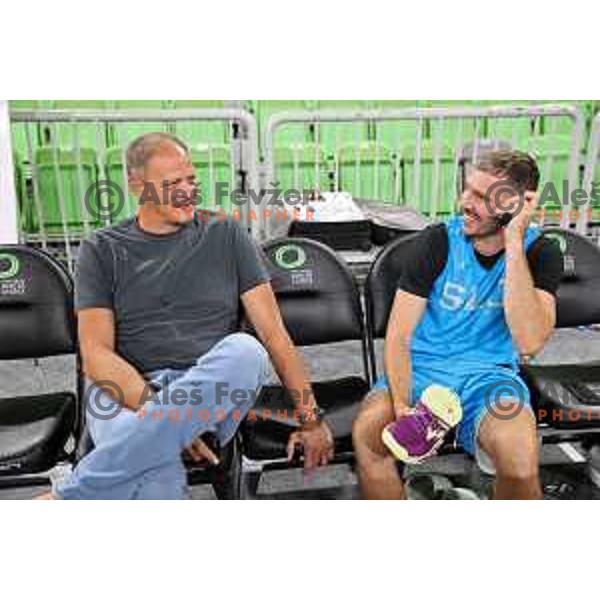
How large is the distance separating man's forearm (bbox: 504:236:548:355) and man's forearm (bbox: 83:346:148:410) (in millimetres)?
1040

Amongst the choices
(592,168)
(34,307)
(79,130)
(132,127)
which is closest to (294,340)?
(34,307)

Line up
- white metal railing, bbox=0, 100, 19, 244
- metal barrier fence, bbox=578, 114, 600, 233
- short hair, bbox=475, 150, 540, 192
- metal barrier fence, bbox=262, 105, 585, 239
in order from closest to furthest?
1. short hair, bbox=475, 150, 540, 192
2. white metal railing, bbox=0, 100, 19, 244
3. metal barrier fence, bbox=262, 105, 585, 239
4. metal barrier fence, bbox=578, 114, 600, 233

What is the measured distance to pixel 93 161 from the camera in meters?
4.40

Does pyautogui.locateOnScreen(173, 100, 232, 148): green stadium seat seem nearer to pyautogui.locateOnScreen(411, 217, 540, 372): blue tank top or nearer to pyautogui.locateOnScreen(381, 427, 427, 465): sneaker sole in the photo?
pyautogui.locateOnScreen(411, 217, 540, 372): blue tank top

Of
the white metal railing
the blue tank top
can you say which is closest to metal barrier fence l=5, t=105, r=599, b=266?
the white metal railing

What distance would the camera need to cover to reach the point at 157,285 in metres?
2.10

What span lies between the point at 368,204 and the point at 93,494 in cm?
219

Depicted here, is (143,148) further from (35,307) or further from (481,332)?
(481,332)

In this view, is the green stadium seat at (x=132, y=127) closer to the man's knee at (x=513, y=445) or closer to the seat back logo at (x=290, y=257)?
the seat back logo at (x=290, y=257)

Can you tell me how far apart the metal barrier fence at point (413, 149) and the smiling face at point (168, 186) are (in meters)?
1.01

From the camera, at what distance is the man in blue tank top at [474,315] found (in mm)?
1950

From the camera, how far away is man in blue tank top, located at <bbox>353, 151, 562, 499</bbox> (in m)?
1.95

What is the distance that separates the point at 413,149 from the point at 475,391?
3200mm

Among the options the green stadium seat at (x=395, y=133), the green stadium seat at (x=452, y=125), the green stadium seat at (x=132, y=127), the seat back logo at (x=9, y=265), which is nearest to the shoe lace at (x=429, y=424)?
the seat back logo at (x=9, y=265)
